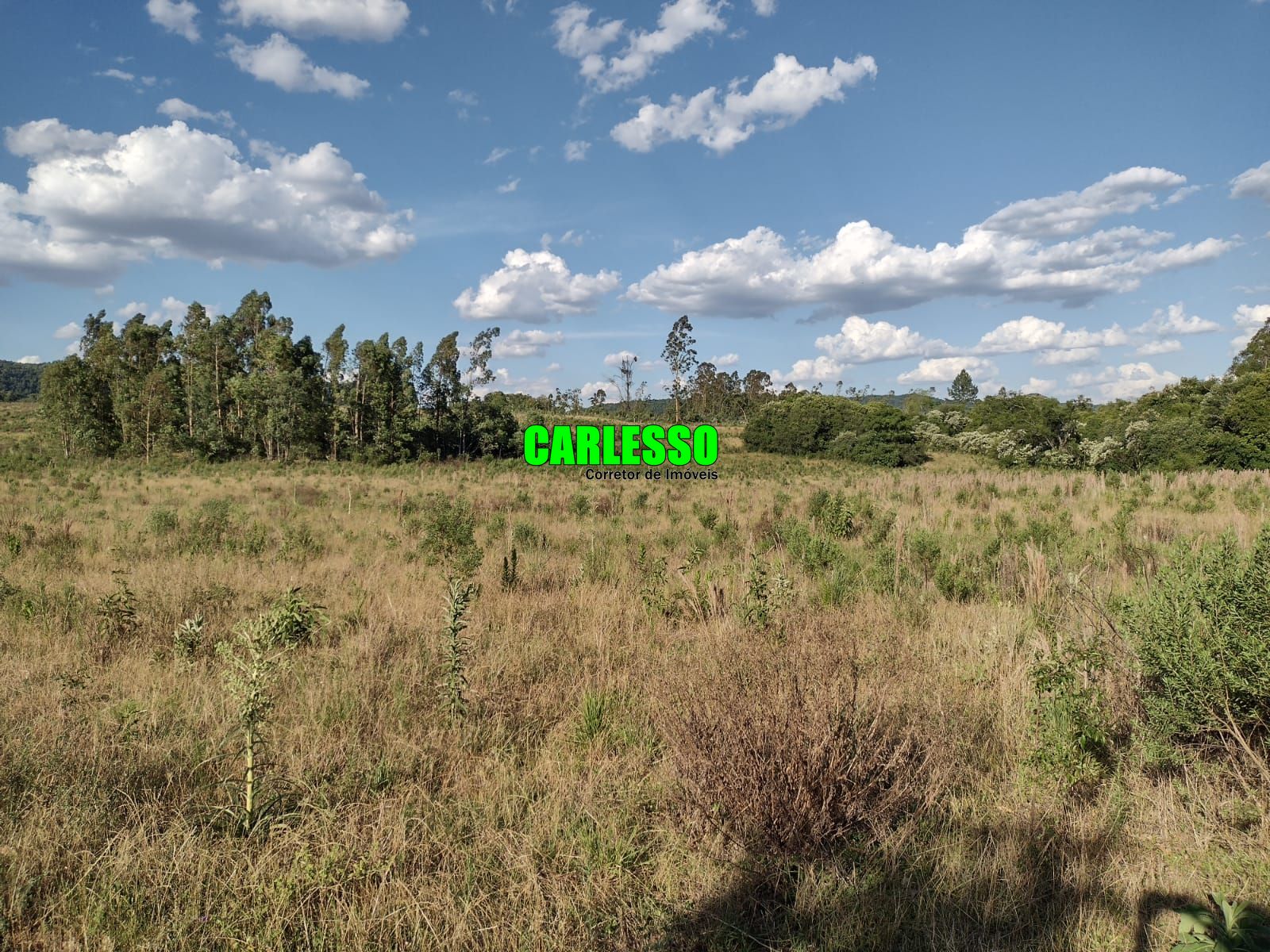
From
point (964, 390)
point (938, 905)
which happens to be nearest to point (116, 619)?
point (938, 905)

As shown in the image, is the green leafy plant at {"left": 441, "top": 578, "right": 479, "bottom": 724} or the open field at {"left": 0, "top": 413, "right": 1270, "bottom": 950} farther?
the green leafy plant at {"left": 441, "top": 578, "right": 479, "bottom": 724}

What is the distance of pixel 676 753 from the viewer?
10.3ft

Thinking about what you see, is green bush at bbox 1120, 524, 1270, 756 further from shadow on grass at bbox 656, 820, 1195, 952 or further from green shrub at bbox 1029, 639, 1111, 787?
shadow on grass at bbox 656, 820, 1195, 952

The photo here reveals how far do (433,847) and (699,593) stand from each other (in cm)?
405

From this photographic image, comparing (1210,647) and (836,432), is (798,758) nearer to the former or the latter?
(1210,647)

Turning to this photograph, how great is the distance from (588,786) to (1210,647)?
317cm

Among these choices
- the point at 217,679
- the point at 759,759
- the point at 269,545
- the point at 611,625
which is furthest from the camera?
the point at 269,545

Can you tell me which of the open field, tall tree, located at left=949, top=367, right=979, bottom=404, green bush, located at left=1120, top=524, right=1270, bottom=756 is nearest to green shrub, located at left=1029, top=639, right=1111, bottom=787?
the open field

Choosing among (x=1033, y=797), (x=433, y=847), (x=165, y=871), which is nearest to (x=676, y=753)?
(x=433, y=847)

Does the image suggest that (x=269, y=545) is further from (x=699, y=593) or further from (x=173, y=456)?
(x=173, y=456)

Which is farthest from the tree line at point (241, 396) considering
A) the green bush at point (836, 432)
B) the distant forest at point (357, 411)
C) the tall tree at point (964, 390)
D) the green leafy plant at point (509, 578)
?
the tall tree at point (964, 390)

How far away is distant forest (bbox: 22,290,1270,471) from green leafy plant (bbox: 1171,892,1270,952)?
3542 centimetres

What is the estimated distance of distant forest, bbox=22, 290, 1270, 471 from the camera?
41906 millimetres

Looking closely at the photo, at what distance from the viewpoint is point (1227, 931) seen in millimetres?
1733
